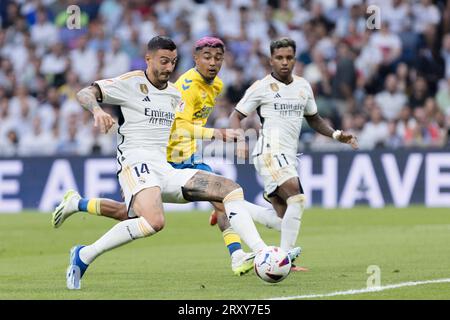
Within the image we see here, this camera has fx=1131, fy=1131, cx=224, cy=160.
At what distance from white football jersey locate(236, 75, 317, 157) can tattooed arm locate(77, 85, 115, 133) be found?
2.65 meters

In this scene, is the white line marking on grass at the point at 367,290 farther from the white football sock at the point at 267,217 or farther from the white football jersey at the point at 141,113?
the white football sock at the point at 267,217

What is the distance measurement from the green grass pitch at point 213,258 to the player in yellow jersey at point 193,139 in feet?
1.85

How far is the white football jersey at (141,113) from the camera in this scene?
34.3 feet

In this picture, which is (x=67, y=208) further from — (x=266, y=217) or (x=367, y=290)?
(x=367, y=290)

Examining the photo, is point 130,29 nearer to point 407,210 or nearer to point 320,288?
point 407,210

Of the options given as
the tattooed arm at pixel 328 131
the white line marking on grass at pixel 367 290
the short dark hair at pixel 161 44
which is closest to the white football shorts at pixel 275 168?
the tattooed arm at pixel 328 131

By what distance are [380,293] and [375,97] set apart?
13485 millimetres

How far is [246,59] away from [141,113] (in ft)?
43.2

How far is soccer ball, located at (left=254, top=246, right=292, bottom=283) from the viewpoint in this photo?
387 inches

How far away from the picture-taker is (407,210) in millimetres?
20016

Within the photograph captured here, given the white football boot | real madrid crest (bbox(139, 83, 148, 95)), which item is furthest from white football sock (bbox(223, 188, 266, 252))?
the white football boot

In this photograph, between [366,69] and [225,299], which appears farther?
[366,69]

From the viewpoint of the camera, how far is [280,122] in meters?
12.4
